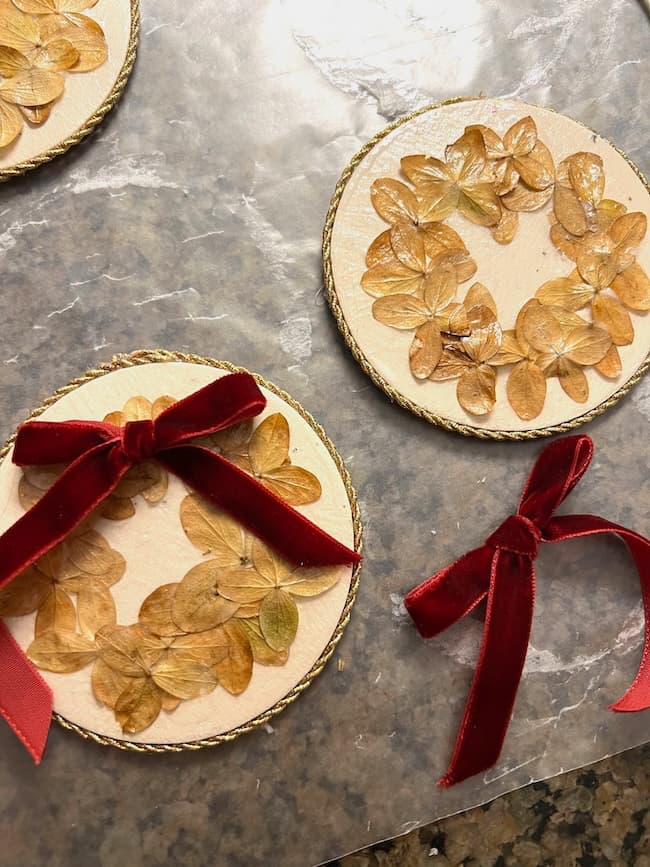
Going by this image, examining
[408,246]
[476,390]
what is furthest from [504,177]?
[476,390]

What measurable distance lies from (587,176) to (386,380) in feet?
1.06

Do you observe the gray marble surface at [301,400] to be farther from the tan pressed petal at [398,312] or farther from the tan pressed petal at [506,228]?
the tan pressed petal at [506,228]

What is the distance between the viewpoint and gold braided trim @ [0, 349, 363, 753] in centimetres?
78

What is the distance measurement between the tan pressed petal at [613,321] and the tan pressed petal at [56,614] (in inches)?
23.9

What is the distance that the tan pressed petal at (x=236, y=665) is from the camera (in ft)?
2.62

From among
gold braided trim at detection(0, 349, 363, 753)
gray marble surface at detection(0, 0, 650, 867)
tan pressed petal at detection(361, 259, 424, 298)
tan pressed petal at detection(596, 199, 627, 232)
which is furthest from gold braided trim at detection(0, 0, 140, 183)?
tan pressed petal at detection(596, 199, 627, 232)

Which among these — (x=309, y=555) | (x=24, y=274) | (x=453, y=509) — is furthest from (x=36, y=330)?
(x=453, y=509)

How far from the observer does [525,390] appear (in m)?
0.87

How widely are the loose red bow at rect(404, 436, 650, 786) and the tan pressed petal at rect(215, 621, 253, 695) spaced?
168mm

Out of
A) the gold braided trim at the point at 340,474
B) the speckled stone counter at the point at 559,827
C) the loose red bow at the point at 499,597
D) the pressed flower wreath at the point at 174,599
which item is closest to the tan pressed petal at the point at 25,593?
the pressed flower wreath at the point at 174,599

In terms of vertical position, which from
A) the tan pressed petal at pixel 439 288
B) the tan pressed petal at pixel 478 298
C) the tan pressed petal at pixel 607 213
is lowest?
the tan pressed petal at pixel 478 298

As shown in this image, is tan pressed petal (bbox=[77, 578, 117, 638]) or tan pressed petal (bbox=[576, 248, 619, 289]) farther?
tan pressed petal (bbox=[576, 248, 619, 289])

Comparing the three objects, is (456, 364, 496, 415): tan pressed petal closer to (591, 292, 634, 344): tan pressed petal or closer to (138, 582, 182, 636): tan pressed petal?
(591, 292, 634, 344): tan pressed petal

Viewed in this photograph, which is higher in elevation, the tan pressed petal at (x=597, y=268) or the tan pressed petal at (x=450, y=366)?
the tan pressed petal at (x=597, y=268)
